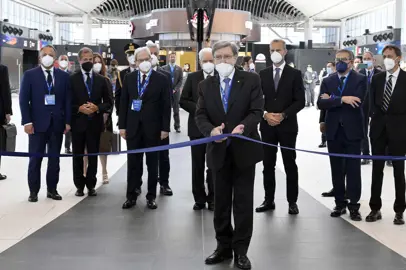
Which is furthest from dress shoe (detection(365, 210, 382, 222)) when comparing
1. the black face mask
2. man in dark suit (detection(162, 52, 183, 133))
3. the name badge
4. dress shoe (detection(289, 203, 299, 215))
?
man in dark suit (detection(162, 52, 183, 133))

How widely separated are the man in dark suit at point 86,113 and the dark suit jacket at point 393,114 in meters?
2.97

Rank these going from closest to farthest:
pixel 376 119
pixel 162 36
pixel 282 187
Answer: pixel 376 119 < pixel 282 187 < pixel 162 36

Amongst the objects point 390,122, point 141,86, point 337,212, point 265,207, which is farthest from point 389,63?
point 141,86

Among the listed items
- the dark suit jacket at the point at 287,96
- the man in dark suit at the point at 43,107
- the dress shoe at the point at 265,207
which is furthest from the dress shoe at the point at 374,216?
the man in dark suit at the point at 43,107

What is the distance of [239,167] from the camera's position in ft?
12.3

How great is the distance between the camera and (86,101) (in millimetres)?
6195

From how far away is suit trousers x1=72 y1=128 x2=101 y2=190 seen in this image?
6.18 metres

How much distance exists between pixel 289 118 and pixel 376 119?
0.81m

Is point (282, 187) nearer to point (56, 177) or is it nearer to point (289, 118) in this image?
point (289, 118)

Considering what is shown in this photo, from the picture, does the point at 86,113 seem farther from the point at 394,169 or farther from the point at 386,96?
the point at 394,169

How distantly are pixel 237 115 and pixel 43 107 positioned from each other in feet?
9.28

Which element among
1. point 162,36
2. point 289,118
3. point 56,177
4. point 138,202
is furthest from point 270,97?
point 162,36

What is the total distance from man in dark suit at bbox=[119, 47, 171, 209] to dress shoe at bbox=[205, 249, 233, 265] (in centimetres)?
176

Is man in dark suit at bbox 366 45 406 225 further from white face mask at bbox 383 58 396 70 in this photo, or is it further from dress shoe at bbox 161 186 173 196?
dress shoe at bbox 161 186 173 196
